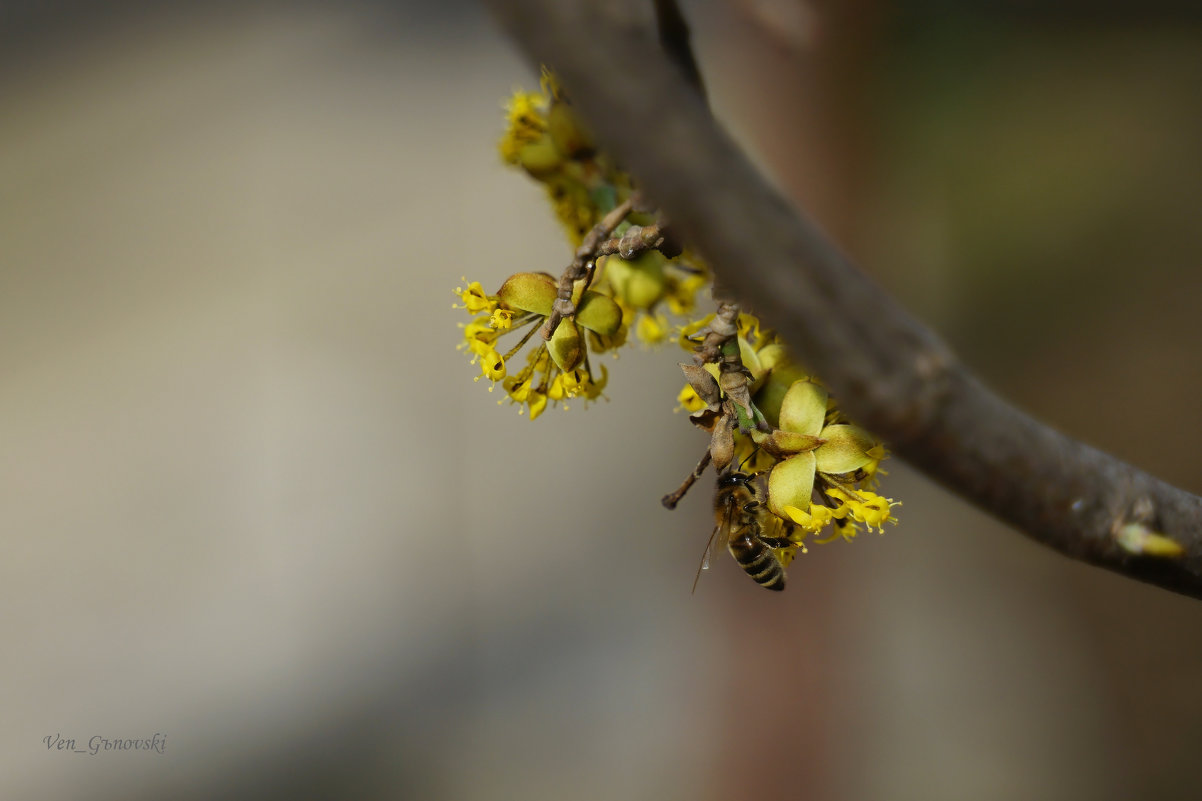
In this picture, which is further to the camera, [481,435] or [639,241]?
[481,435]

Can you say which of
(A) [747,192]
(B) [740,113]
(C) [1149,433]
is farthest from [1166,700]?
(A) [747,192]

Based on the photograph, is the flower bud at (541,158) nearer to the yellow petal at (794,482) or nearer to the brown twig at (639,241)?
the brown twig at (639,241)

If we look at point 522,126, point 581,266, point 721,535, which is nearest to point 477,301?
point 581,266

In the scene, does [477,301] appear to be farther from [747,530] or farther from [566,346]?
[747,530]

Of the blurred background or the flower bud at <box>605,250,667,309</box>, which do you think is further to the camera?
the blurred background

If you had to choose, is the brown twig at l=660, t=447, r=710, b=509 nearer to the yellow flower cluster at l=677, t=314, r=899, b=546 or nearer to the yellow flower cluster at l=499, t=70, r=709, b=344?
the yellow flower cluster at l=677, t=314, r=899, b=546

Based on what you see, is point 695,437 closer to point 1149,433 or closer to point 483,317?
point 1149,433

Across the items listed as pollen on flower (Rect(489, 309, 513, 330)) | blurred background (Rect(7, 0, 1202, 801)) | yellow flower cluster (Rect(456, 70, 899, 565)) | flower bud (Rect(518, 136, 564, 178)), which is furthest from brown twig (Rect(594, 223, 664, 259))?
blurred background (Rect(7, 0, 1202, 801))

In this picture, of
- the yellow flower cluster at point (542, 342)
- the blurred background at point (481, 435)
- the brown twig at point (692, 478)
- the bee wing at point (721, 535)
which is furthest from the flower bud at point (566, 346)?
the blurred background at point (481, 435)
